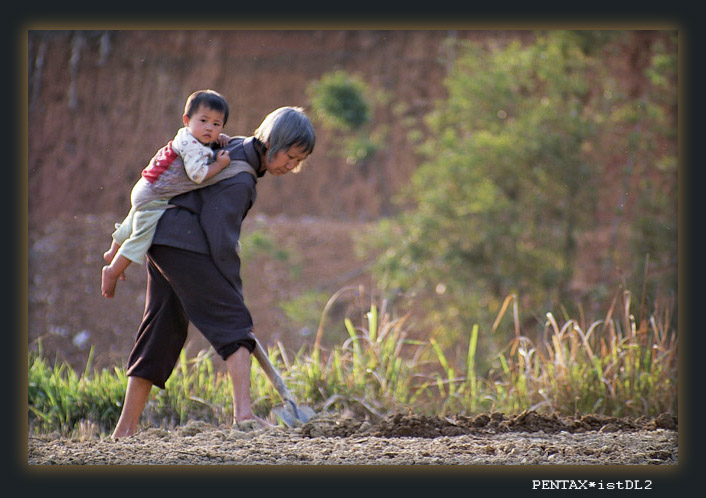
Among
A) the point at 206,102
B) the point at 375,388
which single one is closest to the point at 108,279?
the point at 206,102

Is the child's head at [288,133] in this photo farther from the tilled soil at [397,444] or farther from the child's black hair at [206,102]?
the tilled soil at [397,444]

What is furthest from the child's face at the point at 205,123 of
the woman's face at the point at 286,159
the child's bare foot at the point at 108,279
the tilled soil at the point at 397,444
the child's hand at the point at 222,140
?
the tilled soil at the point at 397,444

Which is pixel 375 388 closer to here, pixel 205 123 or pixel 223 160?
pixel 223 160

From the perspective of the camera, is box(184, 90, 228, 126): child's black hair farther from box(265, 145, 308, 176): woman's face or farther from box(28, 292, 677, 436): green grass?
box(28, 292, 677, 436): green grass

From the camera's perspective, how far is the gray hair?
3.27 m

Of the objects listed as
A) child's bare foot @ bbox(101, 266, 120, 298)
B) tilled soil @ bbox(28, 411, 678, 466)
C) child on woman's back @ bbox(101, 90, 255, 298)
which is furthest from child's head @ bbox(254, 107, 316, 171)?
tilled soil @ bbox(28, 411, 678, 466)

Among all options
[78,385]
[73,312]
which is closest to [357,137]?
[73,312]

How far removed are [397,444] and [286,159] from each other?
44.2 inches

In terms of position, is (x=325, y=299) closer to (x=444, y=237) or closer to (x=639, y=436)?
(x=444, y=237)

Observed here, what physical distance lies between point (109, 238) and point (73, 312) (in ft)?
4.11

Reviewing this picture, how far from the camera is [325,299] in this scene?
23.3 feet

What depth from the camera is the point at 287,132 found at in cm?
327

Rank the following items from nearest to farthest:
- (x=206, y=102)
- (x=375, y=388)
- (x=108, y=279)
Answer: (x=206, y=102)
(x=108, y=279)
(x=375, y=388)

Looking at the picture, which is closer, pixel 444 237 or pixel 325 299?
pixel 444 237
